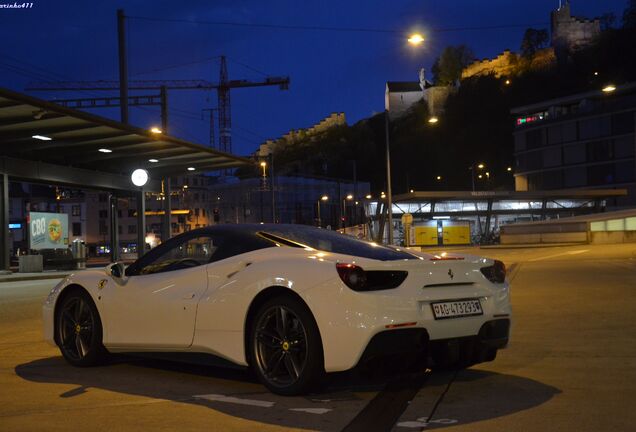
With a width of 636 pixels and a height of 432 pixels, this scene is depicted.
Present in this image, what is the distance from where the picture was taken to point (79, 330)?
7113 mm

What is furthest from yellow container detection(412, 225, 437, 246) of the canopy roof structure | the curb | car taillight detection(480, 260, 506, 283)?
car taillight detection(480, 260, 506, 283)

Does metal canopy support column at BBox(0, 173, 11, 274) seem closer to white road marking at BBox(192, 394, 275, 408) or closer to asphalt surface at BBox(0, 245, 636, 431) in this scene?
asphalt surface at BBox(0, 245, 636, 431)

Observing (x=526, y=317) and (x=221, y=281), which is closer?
(x=221, y=281)

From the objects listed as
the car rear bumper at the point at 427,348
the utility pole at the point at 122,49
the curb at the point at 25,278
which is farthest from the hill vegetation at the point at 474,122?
the car rear bumper at the point at 427,348

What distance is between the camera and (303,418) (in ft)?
15.9

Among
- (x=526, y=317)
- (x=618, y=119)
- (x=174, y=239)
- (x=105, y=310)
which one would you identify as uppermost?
(x=618, y=119)

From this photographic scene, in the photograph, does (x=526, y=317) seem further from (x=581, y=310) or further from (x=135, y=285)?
(x=135, y=285)

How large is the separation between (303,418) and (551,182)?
109 metres

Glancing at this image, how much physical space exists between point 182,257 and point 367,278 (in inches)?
102

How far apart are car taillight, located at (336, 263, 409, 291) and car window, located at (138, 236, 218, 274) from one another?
157cm

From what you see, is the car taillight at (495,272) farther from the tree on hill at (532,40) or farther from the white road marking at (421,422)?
the tree on hill at (532,40)

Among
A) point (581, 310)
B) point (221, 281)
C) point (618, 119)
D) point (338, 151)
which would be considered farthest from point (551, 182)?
point (221, 281)

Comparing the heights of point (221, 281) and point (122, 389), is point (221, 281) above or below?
above

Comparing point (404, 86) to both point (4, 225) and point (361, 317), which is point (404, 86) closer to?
point (4, 225)
